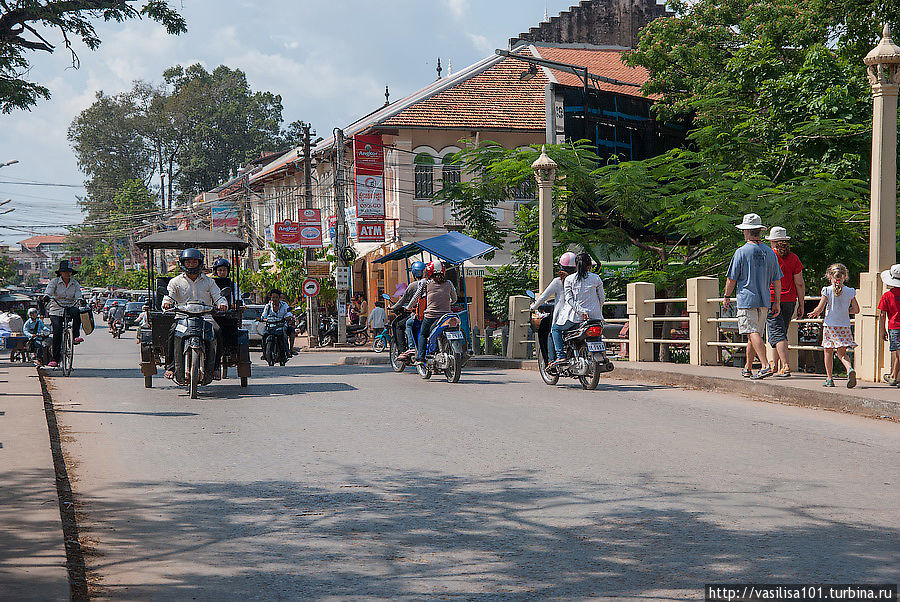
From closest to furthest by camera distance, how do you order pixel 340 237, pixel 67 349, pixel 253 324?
pixel 67 349 < pixel 253 324 < pixel 340 237

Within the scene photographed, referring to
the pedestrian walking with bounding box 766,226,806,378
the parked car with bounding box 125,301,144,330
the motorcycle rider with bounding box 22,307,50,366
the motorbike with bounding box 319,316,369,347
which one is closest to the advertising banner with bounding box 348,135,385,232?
the motorbike with bounding box 319,316,369,347

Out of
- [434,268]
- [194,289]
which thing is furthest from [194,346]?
[434,268]

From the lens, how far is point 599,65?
42688 millimetres

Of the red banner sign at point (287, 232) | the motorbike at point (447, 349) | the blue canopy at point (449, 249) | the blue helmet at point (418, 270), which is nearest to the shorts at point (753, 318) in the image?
the motorbike at point (447, 349)

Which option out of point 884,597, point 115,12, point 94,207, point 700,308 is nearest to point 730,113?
point 700,308

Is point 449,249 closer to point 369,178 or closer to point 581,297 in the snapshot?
point 581,297

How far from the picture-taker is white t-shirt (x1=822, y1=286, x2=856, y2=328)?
11.9 metres

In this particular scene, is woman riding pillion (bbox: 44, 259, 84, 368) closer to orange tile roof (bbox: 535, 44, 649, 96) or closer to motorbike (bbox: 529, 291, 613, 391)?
motorbike (bbox: 529, 291, 613, 391)

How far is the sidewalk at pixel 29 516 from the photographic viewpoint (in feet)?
14.8

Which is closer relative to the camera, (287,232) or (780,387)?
(780,387)

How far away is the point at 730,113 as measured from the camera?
89.6 feet

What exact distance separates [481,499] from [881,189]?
7.15 m

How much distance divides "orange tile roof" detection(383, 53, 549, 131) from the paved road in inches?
1093

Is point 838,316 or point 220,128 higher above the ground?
point 220,128
